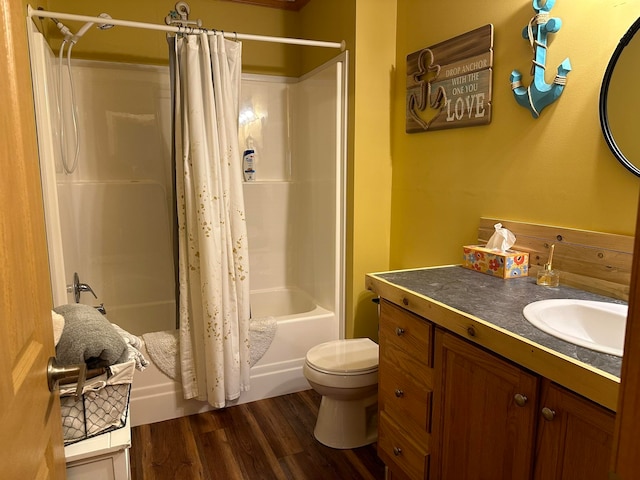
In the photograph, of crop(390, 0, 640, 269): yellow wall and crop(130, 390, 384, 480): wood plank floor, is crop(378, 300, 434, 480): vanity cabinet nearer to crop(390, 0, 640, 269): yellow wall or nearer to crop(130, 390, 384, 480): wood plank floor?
crop(130, 390, 384, 480): wood plank floor

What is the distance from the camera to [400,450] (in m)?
1.72

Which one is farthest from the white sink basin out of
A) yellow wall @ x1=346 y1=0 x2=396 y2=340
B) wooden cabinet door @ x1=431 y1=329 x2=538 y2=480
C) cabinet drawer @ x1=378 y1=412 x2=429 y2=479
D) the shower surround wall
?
the shower surround wall

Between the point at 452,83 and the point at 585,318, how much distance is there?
4.04 feet

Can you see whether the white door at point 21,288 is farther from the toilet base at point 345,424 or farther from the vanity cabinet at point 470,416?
the toilet base at point 345,424

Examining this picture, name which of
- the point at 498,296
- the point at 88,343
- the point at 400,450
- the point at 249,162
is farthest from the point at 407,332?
the point at 249,162

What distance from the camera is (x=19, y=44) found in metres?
0.81

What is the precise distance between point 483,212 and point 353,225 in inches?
31.2

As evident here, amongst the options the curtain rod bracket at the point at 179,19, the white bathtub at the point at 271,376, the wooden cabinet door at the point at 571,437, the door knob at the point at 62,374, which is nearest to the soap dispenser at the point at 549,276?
the wooden cabinet door at the point at 571,437

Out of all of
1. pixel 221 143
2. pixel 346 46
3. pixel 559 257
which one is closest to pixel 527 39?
pixel 559 257

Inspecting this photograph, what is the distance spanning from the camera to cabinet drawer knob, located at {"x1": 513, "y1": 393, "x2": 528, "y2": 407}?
3.75 feet

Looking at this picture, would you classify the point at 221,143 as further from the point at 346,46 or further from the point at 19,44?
the point at 19,44

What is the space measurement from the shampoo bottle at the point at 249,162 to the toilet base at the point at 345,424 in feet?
5.53

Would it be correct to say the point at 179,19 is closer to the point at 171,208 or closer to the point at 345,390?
the point at 171,208

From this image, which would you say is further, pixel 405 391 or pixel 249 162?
pixel 249 162
